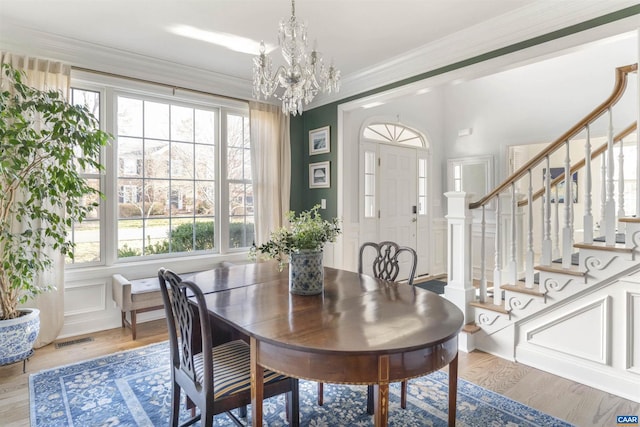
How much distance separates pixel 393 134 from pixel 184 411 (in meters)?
4.50

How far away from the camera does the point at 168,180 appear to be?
3.99 meters

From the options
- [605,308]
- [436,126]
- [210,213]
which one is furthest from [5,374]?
[436,126]

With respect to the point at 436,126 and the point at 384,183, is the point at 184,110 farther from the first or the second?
the point at 436,126

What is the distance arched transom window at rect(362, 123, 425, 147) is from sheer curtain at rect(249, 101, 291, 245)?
46.8 inches

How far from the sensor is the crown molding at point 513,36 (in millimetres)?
2410

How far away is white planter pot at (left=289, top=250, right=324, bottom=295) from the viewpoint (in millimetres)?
1939

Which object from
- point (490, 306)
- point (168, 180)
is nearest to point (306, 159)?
point (168, 180)

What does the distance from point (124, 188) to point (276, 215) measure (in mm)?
1712

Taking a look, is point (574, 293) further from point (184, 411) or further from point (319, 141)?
point (319, 141)

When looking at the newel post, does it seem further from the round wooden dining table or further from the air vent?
the air vent

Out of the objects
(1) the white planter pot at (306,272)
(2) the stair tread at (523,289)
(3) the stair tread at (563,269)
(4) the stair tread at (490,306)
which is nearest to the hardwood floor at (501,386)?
(4) the stair tread at (490,306)

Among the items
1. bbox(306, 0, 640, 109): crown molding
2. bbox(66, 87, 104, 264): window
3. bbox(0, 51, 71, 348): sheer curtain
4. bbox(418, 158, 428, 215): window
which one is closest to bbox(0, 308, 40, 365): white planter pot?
bbox(0, 51, 71, 348): sheer curtain

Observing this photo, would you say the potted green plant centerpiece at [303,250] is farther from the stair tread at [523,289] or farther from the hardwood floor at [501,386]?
the stair tread at [523,289]

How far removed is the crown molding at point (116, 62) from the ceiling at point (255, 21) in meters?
0.05
